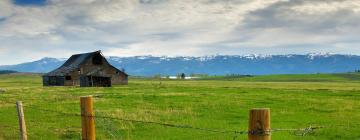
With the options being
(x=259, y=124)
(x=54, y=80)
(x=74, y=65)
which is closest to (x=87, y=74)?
(x=74, y=65)

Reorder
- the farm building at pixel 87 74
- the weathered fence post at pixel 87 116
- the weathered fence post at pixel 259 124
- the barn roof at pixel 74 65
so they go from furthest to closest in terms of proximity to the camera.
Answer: the barn roof at pixel 74 65
the farm building at pixel 87 74
the weathered fence post at pixel 87 116
the weathered fence post at pixel 259 124

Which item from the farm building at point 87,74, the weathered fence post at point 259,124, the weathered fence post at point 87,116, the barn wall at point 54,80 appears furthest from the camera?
the barn wall at point 54,80

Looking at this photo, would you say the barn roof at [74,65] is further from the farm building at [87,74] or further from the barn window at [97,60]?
the barn window at [97,60]

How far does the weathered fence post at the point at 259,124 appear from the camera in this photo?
6520 millimetres

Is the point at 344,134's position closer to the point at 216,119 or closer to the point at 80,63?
the point at 216,119

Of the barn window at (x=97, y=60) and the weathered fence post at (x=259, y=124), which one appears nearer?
the weathered fence post at (x=259, y=124)

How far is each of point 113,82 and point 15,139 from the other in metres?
83.3

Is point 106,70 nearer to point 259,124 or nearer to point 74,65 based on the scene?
point 74,65

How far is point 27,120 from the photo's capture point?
25.9 metres

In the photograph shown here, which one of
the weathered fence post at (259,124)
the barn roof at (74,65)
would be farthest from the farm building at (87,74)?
the weathered fence post at (259,124)

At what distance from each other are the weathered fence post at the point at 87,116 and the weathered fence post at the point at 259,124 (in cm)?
480

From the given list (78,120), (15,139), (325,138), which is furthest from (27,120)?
(325,138)

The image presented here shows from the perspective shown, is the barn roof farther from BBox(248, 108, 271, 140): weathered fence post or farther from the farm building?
BBox(248, 108, 271, 140): weathered fence post

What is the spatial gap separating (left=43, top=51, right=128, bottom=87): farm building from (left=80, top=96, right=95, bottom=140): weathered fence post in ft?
273
